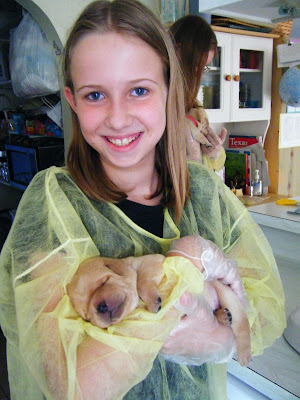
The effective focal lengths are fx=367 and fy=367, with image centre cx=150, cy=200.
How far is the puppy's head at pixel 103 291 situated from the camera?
0.51 metres

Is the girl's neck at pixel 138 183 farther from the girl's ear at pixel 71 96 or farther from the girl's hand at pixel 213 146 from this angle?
the girl's hand at pixel 213 146

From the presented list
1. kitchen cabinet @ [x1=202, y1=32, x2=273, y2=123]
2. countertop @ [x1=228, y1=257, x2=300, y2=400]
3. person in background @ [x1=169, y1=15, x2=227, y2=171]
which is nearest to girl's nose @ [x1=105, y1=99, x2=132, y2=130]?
countertop @ [x1=228, y1=257, x2=300, y2=400]

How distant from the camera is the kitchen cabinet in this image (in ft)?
6.61

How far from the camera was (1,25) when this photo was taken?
7.85 feet

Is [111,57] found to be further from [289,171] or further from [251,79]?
[289,171]

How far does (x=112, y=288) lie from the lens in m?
0.52

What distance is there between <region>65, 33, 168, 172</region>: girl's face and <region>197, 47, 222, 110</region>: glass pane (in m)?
1.37

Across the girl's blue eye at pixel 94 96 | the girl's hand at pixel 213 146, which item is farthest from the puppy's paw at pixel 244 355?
the girl's hand at pixel 213 146

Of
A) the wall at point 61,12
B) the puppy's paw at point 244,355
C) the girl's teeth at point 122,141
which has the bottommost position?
the puppy's paw at point 244,355

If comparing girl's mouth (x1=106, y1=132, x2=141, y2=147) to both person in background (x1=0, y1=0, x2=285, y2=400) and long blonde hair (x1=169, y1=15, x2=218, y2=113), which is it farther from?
long blonde hair (x1=169, y1=15, x2=218, y2=113)

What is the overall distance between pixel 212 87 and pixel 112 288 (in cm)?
175

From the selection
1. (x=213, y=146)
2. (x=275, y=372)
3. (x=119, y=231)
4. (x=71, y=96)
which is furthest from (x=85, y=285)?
(x=213, y=146)

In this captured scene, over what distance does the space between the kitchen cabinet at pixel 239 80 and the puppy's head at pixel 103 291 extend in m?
1.59

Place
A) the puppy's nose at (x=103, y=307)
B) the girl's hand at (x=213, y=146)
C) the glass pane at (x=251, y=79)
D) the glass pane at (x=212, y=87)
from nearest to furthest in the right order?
the puppy's nose at (x=103, y=307)
the girl's hand at (x=213, y=146)
the glass pane at (x=212, y=87)
the glass pane at (x=251, y=79)
